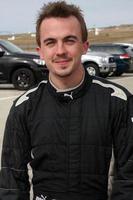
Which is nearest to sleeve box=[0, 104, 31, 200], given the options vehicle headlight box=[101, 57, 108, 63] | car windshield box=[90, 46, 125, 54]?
vehicle headlight box=[101, 57, 108, 63]

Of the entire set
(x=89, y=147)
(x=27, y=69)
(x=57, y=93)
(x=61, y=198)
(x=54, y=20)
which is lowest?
(x=27, y=69)

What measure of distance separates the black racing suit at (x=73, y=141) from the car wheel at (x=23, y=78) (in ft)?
50.1

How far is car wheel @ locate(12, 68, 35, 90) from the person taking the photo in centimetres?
1805

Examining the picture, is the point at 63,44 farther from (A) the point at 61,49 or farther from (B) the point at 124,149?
(B) the point at 124,149

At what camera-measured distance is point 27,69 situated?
1848cm

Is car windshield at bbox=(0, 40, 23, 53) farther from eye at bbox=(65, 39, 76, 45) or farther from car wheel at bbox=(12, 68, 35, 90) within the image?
eye at bbox=(65, 39, 76, 45)

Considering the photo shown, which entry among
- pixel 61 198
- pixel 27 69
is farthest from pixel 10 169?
pixel 27 69

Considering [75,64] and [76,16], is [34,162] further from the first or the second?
[76,16]

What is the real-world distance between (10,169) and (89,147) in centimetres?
42

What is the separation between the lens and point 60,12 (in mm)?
2627

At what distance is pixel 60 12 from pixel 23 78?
15.7 m

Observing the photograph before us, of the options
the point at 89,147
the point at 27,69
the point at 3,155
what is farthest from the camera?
the point at 27,69

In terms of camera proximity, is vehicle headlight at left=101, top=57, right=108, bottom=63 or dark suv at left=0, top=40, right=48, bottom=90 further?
vehicle headlight at left=101, top=57, right=108, bottom=63

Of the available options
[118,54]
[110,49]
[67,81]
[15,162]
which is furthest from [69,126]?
[110,49]
